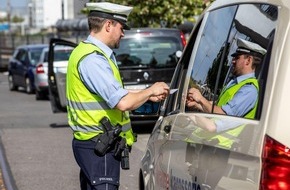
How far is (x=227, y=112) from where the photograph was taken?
447cm

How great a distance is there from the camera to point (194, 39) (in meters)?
5.64

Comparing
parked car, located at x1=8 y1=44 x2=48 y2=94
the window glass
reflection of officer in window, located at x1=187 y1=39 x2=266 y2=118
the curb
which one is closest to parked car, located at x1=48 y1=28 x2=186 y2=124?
the curb

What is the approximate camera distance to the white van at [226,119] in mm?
3818

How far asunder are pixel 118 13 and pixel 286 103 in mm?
2159

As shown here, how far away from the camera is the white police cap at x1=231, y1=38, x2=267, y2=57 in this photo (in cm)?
432

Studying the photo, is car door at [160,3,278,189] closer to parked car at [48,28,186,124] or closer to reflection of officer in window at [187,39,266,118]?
reflection of officer in window at [187,39,266,118]

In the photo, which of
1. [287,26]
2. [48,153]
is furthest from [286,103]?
[48,153]

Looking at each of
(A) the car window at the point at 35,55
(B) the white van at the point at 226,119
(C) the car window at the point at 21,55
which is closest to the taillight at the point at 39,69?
(A) the car window at the point at 35,55

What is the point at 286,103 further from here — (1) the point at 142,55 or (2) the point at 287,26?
(1) the point at 142,55

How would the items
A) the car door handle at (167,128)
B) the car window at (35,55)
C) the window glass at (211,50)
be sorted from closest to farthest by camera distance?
the window glass at (211,50), the car door handle at (167,128), the car window at (35,55)

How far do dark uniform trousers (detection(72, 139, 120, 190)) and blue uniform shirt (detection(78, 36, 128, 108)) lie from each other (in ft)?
1.17

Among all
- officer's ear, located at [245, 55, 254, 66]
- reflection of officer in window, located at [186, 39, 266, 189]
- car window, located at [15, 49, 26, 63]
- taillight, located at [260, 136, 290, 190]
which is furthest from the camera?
car window, located at [15, 49, 26, 63]

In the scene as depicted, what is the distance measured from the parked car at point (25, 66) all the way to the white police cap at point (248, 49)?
24567 mm

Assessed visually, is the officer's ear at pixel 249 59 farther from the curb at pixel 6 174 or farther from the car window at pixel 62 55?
the car window at pixel 62 55
